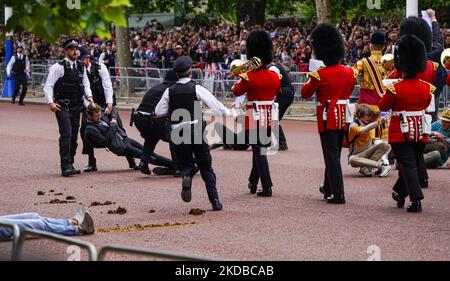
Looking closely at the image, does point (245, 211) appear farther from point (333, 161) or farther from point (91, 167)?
point (91, 167)

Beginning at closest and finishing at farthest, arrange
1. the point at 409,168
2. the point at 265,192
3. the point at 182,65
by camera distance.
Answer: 1. the point at 409,168
2. the point at 182,65
3. the point at 265,192

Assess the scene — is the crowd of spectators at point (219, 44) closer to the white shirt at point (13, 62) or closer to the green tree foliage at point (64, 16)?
the white shirt at point (13, 62)

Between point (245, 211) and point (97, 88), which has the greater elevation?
point (97, 88)

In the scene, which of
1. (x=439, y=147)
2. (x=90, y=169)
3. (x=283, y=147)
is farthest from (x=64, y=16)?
(x=283, y=147)

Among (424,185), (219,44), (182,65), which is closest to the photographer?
(182,65)

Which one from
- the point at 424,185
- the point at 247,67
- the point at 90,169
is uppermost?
the point at 247,67

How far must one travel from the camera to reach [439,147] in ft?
48.8

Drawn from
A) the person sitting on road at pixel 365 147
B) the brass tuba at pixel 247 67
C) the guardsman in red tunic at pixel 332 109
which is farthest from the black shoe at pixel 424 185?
the brass tuba at pixel 247 67

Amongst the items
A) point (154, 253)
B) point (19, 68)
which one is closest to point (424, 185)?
point (154, 253)

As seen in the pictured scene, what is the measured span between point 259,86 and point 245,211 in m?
1.59

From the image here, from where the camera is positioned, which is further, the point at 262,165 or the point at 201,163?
the point at 262,165

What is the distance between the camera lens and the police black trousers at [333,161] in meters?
Answer: 11.7
